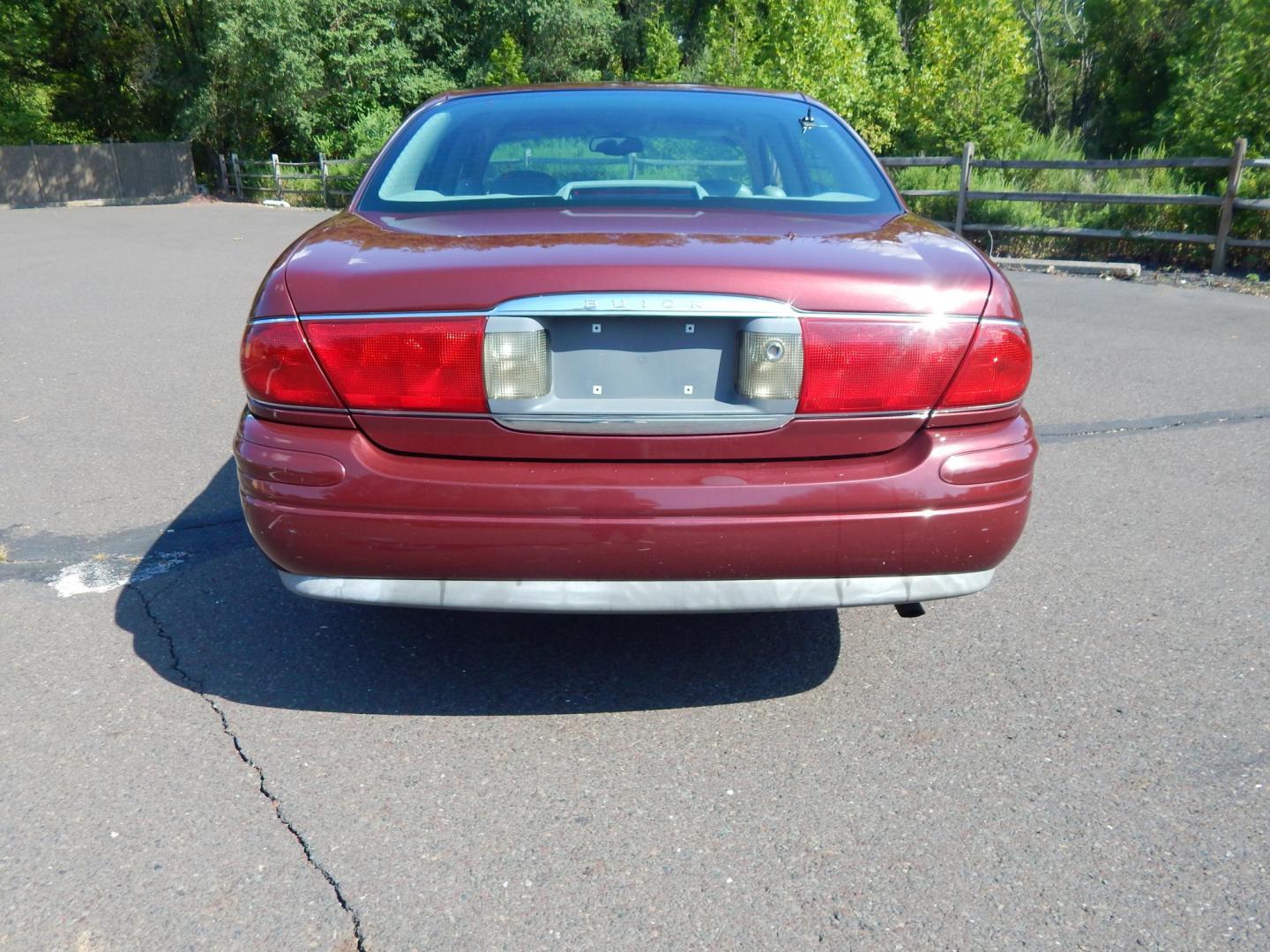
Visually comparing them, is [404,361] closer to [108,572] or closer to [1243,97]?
[108,572]

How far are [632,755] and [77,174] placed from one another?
38.6 meters

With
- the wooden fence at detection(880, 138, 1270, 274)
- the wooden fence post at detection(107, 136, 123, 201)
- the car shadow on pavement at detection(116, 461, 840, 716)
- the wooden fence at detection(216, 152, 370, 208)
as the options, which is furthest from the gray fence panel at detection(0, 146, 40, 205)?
the car shadow on pavement at detection(116, 461, 840, 716)

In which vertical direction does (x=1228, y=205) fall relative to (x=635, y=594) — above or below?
above

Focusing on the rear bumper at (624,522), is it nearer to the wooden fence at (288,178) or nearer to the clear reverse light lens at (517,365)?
the clear reverse light lens at (517,365)

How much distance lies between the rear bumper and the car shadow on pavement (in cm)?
40

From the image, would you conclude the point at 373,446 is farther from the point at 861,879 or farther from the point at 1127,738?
the point at 1127,738

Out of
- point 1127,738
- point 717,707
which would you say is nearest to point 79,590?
point 717,707

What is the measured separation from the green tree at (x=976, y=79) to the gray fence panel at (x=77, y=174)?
26677 mm

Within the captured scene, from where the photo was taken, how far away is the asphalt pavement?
6.68 feet

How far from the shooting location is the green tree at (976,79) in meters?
21.1

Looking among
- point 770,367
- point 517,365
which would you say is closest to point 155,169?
point 517,365

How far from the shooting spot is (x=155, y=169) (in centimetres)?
3538

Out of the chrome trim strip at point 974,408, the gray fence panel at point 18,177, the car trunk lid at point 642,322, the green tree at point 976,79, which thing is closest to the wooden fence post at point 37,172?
the gray fence panel at point 18,177

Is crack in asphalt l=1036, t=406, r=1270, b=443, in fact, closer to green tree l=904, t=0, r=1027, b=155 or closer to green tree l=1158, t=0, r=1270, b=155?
green tree l=1158, t=0, r=1270, b=155
